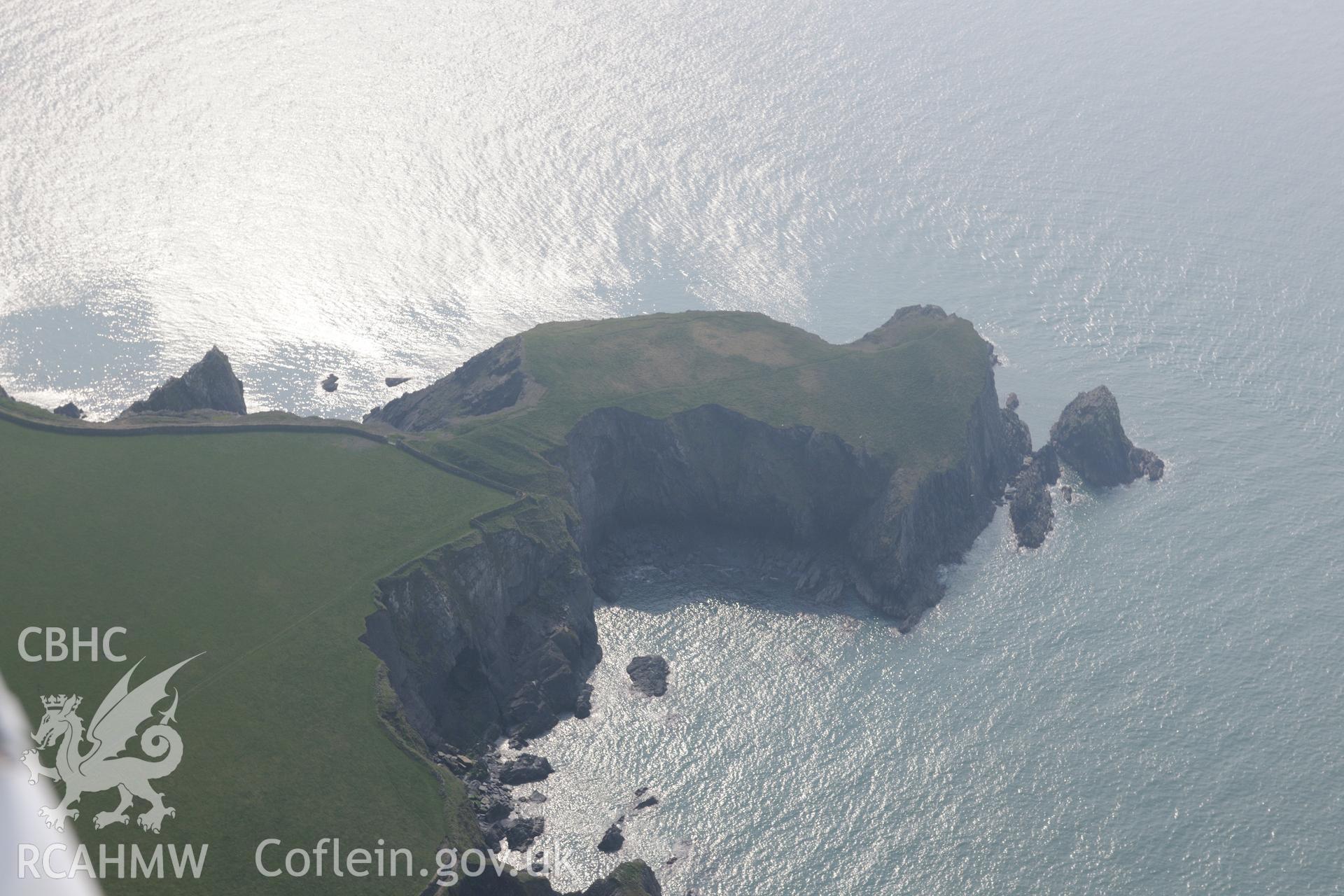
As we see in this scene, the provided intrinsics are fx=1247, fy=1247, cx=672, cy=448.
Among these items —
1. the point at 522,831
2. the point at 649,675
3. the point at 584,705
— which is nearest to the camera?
the point at 522,831

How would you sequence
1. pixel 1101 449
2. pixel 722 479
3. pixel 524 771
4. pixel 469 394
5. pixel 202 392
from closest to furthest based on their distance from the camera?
pixel 524 771
pixel 202 392
pixel 722 479
pixel 469 394
pixel 1101 449

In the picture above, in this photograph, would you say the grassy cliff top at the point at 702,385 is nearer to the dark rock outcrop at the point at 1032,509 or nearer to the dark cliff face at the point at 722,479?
the dark cliff face at the point at 722,479

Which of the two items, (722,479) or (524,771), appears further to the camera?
(722,479)

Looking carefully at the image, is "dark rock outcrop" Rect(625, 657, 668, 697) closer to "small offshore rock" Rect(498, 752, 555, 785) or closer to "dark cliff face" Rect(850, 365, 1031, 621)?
"small offshore rock" Rect(498, 752, 555, 785)

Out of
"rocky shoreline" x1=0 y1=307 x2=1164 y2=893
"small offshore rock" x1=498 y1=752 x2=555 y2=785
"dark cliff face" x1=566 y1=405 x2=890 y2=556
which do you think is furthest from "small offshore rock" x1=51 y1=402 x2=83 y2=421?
"small offshore rock" x1=498 y1=752 x2=555 y2=785

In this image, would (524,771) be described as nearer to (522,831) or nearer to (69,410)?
(522,831)

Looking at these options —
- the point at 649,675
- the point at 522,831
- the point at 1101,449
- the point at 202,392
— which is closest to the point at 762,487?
the point at 649,675

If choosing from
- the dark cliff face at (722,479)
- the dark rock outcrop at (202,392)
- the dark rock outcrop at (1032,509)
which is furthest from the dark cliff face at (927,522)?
the dark rock outcrop at (202,392)
